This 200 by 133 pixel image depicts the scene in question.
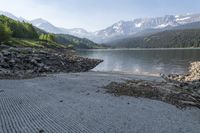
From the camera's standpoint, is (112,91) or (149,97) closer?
(149,97)

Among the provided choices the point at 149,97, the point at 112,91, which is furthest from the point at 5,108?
the point at 149,97

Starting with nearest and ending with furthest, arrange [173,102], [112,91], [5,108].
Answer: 1. [5,108]
2. [173,102]
3. [112,91]

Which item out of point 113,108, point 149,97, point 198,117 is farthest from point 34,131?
point 149,97

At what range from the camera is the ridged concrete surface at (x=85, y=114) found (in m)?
16.7

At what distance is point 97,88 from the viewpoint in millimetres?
31391

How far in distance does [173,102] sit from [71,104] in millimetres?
10248

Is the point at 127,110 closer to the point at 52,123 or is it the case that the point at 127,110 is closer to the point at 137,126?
the point at 137,126

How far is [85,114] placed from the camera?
64.1 ft

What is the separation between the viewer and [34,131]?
1555 cm

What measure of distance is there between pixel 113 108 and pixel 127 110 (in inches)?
46.3

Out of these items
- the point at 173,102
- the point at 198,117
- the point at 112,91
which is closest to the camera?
the point at 198,117

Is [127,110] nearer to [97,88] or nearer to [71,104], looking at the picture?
[71,104]

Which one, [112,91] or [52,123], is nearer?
[52,123]

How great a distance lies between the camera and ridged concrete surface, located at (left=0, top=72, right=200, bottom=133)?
1667cm
